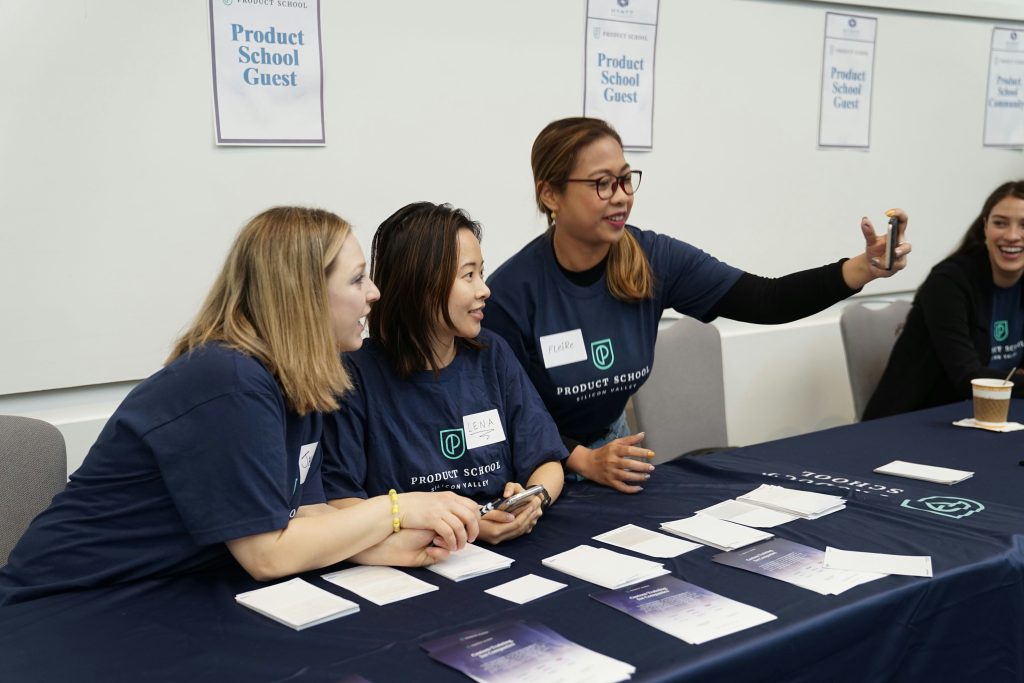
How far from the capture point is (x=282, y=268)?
152 cm

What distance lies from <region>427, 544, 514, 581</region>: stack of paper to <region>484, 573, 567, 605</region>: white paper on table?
0.06m

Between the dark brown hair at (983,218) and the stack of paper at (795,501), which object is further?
the dark brown hair at (983,218)

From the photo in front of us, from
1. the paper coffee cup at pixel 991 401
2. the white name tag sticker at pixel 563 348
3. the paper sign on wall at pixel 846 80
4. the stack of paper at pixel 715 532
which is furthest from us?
the paper sign on wall at pixel 846 80

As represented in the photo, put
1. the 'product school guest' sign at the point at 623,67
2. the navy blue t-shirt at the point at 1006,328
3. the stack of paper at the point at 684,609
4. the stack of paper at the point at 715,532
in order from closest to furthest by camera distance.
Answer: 1. the stack of paper at the point at 684,609
2. the stack of paper at the point at 715,532
3. the navy blue t-shirt at the point at 1006,328
4. the 'product school guest' sign at the point at 623,67

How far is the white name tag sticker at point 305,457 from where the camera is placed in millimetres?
1653

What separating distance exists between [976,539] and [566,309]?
1.06m

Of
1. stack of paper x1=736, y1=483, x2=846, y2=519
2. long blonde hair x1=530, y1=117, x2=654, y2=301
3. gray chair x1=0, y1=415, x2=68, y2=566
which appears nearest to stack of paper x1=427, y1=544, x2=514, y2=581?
stack of paper x1=736, y1=483, x2=846, y2=519

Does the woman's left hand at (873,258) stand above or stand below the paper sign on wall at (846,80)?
below

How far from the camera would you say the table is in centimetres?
121

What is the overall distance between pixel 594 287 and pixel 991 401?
1.11 metres

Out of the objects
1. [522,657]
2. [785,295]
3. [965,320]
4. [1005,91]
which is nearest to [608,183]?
[785,295]

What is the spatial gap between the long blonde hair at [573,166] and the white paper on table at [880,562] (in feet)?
3.20

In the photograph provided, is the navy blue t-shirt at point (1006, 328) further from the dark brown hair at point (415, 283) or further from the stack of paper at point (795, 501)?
the dark brown hair at point (415, 283)

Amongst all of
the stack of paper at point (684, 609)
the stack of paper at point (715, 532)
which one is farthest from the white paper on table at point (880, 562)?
the stack of paper at point (684, 609)
